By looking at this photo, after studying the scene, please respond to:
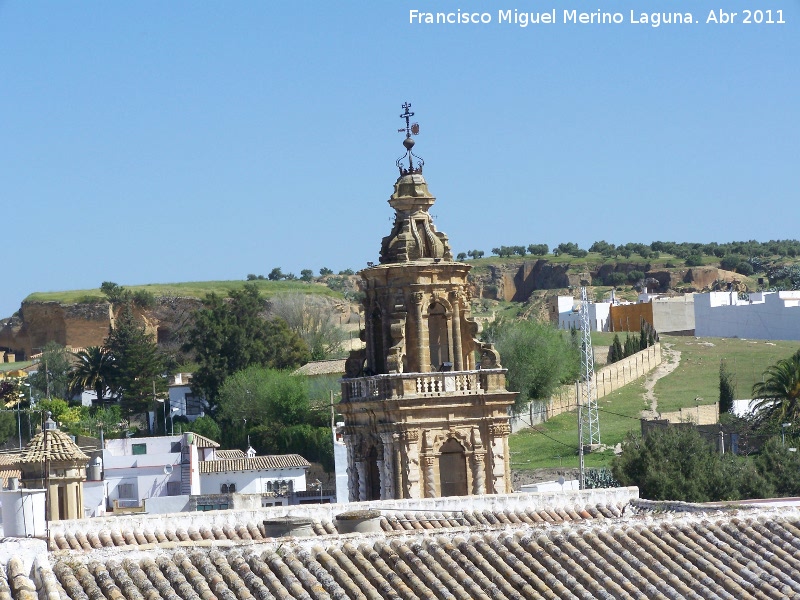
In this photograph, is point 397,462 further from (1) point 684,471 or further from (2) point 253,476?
(2) point 253,476

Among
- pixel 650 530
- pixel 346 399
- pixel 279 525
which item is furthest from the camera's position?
pixel 346 399

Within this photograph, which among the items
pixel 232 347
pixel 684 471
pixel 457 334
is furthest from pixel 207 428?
pixel 457 334

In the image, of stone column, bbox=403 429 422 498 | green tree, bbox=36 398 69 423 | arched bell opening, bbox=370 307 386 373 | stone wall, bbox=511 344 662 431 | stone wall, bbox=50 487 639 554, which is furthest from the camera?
green tree, bbox=36 398 69 423

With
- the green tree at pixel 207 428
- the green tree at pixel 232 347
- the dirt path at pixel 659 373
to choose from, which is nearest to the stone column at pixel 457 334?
the dirt path at pixel 659 373

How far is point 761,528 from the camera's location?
57.7 ft

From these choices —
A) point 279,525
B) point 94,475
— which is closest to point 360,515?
point 279,525

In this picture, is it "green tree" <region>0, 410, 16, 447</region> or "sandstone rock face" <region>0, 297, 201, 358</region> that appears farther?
"sandstone rock face" <region>0, 297, 201, 358</region>

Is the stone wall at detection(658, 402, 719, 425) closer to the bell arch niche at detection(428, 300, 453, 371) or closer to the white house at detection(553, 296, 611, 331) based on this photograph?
the bell arch niche at detection(428, 300, 453, 371)

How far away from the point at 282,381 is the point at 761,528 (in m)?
64.0

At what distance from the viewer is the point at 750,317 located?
104500 mm

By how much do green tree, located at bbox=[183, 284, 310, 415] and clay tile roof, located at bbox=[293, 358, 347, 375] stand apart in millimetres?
2350

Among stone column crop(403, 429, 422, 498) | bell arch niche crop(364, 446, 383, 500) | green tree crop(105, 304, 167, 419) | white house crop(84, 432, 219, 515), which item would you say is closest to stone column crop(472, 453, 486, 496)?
stone column crop(403, 429, 422, 498)

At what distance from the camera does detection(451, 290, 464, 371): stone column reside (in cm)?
2917

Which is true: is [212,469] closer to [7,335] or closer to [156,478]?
[156,478]
